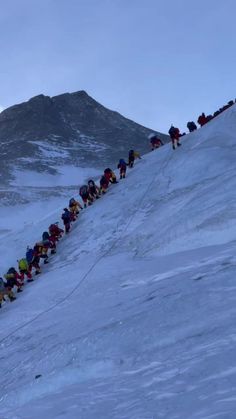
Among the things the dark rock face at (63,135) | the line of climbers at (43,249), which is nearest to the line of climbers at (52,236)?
the line of climbers at (43,249)

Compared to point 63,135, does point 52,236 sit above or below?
below

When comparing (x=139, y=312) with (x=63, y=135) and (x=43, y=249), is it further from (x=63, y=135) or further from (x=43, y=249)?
(x=63, y=135)

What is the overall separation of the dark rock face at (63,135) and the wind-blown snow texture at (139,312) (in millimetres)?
40503

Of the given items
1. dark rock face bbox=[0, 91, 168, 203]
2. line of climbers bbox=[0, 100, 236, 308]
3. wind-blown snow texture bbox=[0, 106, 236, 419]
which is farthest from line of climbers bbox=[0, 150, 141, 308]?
dark rock face bbox=[0, 91, 168, 203]

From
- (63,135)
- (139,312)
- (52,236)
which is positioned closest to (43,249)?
(52,236)

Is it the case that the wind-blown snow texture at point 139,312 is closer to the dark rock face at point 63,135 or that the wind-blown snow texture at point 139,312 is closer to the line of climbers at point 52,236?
the line of climbers at point 52,236

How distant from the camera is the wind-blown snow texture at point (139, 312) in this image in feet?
23.6

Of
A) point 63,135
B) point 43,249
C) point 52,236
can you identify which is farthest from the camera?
point 63,135

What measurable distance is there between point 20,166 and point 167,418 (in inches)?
2404

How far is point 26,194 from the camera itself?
176ft

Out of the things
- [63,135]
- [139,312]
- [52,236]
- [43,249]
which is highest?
[63,135]

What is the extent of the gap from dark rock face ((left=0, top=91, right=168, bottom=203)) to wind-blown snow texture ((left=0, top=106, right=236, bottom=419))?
40.5m

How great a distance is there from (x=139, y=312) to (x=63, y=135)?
2830 inches

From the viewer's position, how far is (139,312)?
36.1ft
